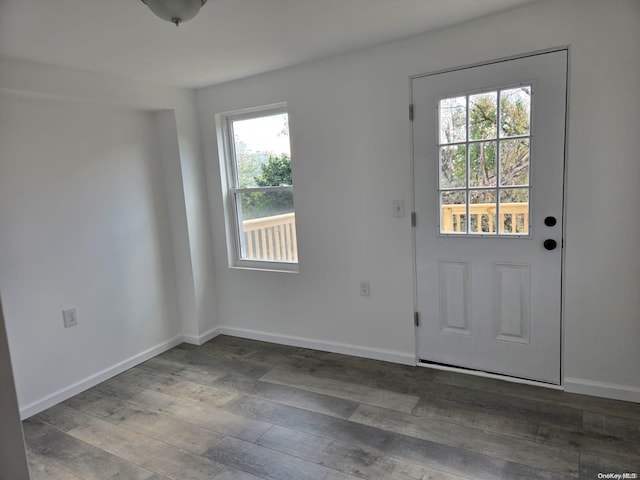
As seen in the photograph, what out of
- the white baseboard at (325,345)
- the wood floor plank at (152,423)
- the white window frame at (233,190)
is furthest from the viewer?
the white window frame at (233,190)

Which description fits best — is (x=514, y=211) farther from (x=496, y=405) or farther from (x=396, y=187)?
(x=496, y=405)

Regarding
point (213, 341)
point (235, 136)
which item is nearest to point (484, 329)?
point (213, 341)

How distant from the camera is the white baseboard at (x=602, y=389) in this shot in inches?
90.5

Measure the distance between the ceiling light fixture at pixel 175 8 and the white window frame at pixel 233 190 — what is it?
1.61 m

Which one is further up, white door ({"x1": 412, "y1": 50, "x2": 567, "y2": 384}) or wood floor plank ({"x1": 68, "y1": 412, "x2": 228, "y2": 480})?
white door ({"x1": 412, "y1": 50, "x2": 567, "y2": 384})

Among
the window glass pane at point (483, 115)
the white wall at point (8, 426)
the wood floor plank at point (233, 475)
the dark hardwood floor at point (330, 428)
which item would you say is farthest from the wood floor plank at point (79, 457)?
the window glass pane at point (483, 115)

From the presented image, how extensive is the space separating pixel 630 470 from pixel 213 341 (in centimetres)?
298

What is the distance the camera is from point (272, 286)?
3471 millimetres

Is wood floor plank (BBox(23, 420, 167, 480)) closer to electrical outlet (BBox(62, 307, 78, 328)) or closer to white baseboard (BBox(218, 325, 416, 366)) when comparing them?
electrical outlet (BBox(62, 307, 78, 328))

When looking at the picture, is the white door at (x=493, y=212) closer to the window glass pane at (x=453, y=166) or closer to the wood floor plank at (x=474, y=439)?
the window glass pane at (x=453, y=166)

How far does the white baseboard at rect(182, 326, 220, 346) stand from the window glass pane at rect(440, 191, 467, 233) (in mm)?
2251

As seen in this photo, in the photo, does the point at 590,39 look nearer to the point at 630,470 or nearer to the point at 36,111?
the point at 630,470

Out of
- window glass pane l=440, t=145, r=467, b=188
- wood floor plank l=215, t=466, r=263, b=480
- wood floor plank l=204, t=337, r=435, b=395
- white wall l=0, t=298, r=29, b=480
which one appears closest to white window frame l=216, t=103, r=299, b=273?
wood floor plank l=204, t=337, r=435, b=395

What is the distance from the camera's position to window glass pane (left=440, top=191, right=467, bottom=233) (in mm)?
2629
